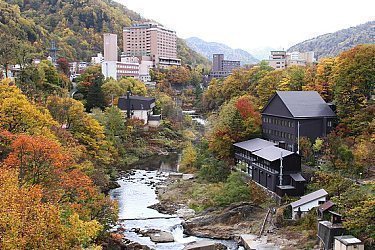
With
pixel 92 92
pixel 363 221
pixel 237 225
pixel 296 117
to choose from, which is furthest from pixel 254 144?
pixel 92 92

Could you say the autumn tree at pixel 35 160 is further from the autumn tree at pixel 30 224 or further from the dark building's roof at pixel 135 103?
the dark building's roof at pixel 135 103

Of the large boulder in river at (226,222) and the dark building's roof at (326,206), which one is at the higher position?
the dark building's roof at (326,206)

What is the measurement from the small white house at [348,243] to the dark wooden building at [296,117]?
1042 centimetres

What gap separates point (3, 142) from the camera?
19141mm

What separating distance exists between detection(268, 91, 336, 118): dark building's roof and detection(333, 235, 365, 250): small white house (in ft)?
40.3

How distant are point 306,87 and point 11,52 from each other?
2547cm

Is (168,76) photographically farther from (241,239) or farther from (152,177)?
(241,239)

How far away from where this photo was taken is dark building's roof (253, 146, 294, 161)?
25.9 meters

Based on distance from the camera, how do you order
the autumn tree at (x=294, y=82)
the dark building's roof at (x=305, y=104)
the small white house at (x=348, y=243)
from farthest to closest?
the autumn tree at (x=294, y=82)
the dark building's roof at (x=305, y=104)
the small white house at (x=348, y=243)

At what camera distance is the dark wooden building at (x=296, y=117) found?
29.2 meters

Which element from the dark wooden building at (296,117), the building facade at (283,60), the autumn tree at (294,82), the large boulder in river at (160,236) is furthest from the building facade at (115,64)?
the large boulder in river at (160,236)

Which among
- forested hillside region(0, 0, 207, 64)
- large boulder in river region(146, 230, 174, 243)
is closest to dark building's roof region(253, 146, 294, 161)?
large boulder in river region(146, 230, 174, 243)

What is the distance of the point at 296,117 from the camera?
2894 cm

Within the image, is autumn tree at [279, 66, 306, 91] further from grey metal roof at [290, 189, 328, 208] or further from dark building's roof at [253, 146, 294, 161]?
grey metal roof at [290, 189, 328, 208]
